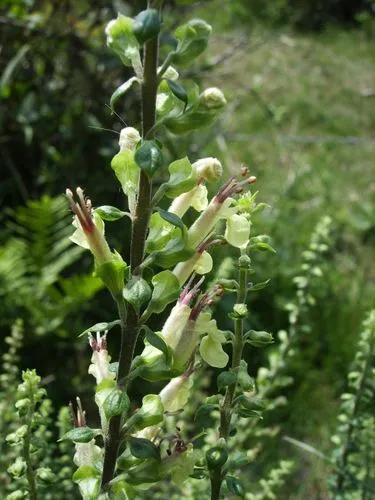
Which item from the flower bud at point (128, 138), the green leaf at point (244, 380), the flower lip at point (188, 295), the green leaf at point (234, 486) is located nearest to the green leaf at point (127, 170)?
the flower bud at point (128, 138)

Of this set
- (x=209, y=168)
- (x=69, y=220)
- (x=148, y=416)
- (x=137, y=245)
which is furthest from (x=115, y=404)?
(x=69, y=220)

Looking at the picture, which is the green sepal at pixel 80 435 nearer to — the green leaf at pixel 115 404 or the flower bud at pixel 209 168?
the green leaf at pixel 115 404

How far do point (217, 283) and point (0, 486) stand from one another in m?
0.68

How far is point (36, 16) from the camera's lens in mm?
2355

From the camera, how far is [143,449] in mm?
809

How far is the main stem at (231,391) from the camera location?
2.97 ft

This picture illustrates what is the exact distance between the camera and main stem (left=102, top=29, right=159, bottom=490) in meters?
0.73

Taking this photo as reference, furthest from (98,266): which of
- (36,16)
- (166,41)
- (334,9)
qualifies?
(334,9)

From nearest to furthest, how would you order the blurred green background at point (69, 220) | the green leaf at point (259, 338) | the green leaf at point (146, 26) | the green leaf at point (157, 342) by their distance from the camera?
the green leaf at point (146, 26) → the green leaf at point (157, 342) → the green leaf at point (259, 338) → the blurred green background at point (69, 220)

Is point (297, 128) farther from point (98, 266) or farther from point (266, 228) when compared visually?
point (98, 266)

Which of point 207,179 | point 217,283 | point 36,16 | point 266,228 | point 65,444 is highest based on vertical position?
point 207,179

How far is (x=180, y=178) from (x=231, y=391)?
278 millimetres

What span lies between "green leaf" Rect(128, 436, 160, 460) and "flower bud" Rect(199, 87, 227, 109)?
368mm

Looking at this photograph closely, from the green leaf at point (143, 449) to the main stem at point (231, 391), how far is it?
0.38 ft
